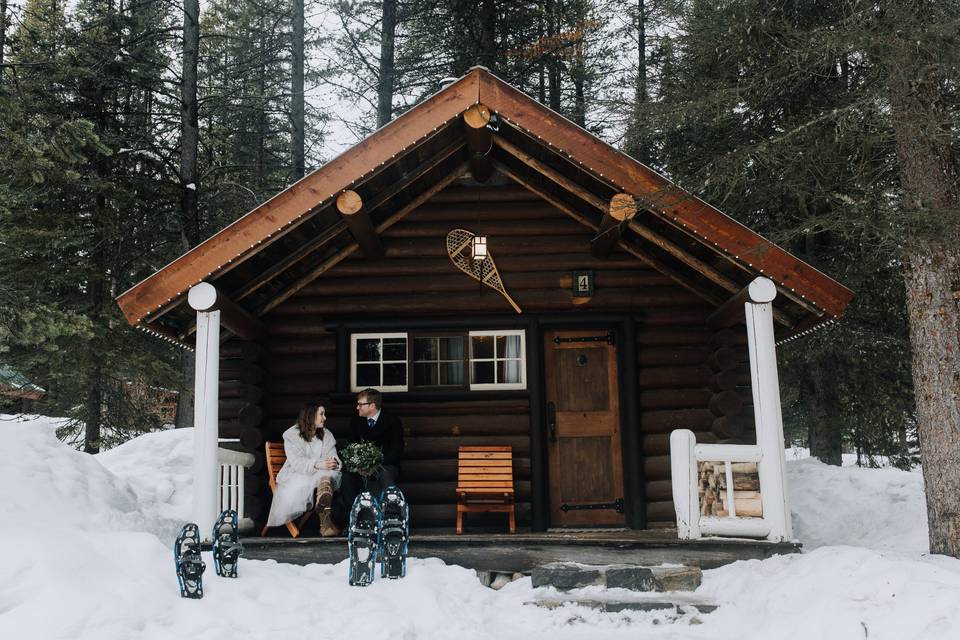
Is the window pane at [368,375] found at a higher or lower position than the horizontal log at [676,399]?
higher

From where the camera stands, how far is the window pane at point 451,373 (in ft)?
28.2

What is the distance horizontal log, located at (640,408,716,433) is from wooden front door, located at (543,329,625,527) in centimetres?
32

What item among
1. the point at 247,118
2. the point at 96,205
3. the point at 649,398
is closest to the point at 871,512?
the point at 649,398

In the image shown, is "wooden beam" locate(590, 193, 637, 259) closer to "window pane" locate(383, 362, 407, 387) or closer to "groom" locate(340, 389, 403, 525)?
"window pane" locate(383, 362, 407, 387)

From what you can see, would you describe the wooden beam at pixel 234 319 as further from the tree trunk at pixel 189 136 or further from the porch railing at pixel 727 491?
the tree trunk at pixel 189 136

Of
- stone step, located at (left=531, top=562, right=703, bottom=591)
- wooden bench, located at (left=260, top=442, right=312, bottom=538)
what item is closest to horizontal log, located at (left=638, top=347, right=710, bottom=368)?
stone step, located at (left=531, top=562, right=703, bottom=591)

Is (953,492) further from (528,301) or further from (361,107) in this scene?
(361,107)

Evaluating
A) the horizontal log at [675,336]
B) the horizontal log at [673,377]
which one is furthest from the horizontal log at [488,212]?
the horizontal log at [673,377]

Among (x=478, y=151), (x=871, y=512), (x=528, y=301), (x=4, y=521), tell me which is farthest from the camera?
(x=871, y=512)

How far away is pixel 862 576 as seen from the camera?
5.18m

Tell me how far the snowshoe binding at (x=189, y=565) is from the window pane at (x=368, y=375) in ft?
12.1

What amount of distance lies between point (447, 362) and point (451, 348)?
0.51 ft

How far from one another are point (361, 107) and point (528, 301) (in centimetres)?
1158

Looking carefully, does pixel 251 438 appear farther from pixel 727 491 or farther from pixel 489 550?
pixel 727 491
